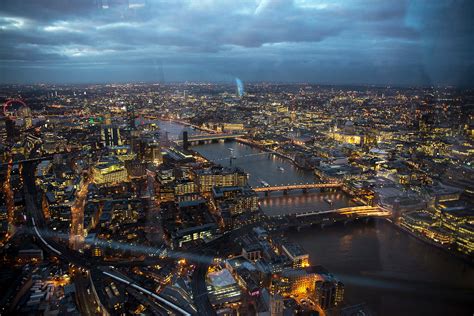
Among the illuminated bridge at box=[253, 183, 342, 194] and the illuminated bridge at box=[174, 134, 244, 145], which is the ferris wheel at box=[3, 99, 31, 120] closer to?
the illuminated bridge at box=[174, 134, 244, 145]

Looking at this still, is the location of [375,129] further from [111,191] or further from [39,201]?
[39,201]

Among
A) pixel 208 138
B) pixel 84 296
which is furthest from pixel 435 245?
pixel 208 138

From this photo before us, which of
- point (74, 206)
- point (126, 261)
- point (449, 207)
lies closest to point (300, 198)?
point (449, 207)

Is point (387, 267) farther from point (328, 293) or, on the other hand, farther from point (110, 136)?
point (110, 136)

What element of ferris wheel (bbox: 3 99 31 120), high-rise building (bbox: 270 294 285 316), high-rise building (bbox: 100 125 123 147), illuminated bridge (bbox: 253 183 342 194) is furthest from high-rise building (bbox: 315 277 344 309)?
high-rise building (bbox: 100 125 123 147)

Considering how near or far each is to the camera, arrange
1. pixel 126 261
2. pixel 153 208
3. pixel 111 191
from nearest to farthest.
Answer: pixel 126 261 → pixel 153 208 → pixel 111 191

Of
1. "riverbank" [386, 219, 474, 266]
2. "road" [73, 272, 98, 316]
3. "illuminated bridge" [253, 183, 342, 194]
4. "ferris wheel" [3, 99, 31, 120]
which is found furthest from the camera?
"ferris wheel" [3, 99, 31, 120]
